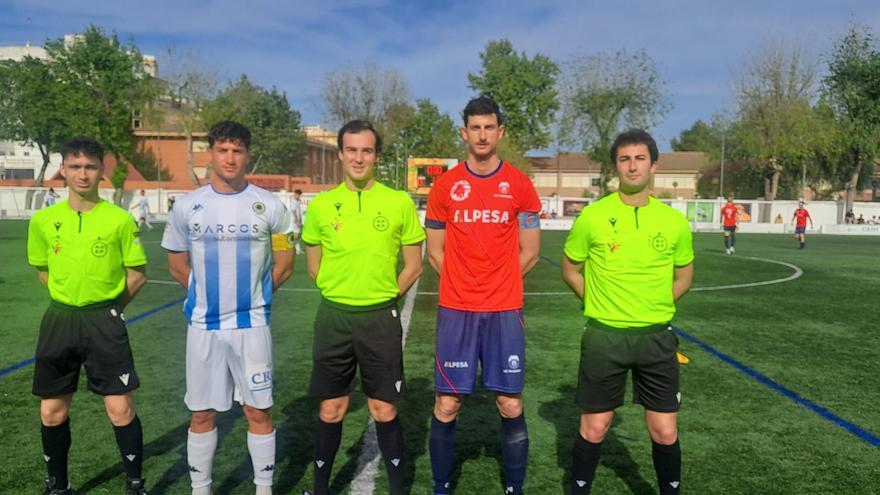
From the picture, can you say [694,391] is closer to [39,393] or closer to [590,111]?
[39,393]

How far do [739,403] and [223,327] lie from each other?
4795 mm

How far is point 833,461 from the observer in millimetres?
4777

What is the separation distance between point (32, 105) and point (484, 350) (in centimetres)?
6101

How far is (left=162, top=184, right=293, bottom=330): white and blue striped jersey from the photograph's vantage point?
144 inches

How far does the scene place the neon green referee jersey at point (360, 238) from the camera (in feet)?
12.6

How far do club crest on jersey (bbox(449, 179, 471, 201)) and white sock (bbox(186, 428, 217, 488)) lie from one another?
196cm

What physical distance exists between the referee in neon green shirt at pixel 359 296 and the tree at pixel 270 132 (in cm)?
7198

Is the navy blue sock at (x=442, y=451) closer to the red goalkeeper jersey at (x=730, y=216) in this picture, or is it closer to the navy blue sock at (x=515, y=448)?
the navy blue sock at (x=515, y=448)

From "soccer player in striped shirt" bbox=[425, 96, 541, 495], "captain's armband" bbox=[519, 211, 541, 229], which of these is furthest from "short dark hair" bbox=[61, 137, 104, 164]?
"captain's armband" bbox=[519, 211, 541, 229]

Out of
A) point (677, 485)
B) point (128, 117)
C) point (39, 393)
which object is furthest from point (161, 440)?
point (128, 117)

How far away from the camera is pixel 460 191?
12.9ft

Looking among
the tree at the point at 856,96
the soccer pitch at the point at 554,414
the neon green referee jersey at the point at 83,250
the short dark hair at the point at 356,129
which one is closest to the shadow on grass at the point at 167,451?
the soccer pitch at the point at 554,414

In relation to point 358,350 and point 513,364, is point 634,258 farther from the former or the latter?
point 358,350

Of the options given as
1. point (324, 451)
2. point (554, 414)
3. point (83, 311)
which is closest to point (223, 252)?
point (83, 311)
